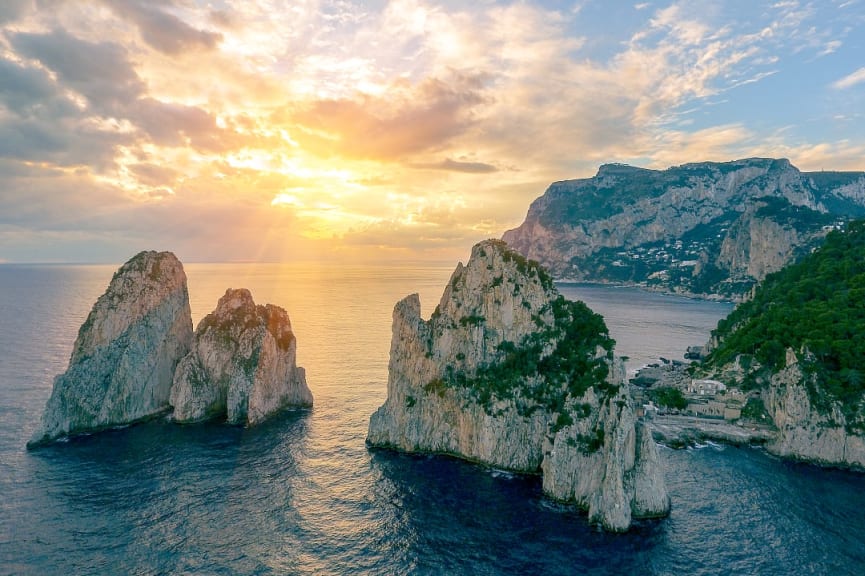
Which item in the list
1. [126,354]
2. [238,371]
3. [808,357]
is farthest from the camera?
[238,371]

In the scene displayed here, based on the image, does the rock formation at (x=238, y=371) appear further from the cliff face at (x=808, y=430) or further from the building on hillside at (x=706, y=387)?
the cliff face at (x=808, y=430)

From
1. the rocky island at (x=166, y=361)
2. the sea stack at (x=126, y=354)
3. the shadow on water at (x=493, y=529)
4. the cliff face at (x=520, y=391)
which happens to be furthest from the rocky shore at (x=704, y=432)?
the sea stack at (x=126, y=354)

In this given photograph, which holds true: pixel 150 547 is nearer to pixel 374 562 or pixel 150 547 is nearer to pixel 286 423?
pixel 374 562

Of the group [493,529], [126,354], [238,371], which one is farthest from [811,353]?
[126,354]

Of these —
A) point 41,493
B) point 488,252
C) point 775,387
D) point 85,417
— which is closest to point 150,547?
point 41,493

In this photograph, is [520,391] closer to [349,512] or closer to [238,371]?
[349,512]

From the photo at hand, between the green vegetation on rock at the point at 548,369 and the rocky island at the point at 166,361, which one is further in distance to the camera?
the rocky island at the point at 166,361
